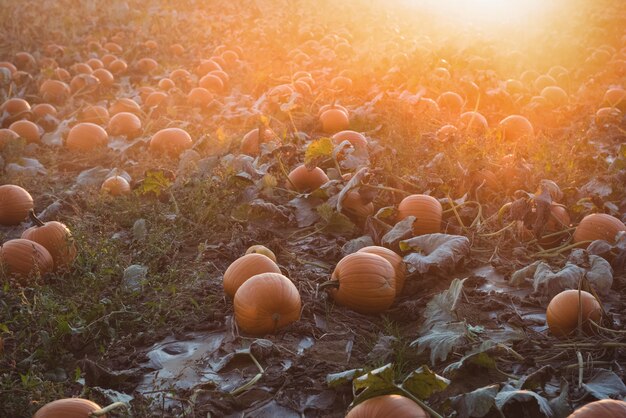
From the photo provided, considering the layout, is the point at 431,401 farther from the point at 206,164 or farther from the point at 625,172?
the point at 206,164

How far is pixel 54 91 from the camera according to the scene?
933 centimetres

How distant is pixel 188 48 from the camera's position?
1300 centimetres

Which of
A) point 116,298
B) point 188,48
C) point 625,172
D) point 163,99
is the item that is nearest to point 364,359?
point 116,298

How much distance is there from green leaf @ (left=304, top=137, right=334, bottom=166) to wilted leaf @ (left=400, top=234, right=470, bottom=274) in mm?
1193

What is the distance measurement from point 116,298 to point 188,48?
10183 mm

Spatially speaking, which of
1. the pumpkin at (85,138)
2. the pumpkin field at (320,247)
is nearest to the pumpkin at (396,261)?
the pumpkin field at (320,247)

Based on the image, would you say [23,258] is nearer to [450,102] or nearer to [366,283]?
[366,283]

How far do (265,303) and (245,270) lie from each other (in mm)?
444

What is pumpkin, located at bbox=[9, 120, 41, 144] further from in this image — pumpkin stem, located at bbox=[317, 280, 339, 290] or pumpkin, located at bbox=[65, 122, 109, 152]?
pumpkin stem, located at bbox=[317, 280, 339, 290]

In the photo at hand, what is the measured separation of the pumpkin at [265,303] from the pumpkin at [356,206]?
1.40m

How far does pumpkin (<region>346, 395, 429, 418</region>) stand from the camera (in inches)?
95.2

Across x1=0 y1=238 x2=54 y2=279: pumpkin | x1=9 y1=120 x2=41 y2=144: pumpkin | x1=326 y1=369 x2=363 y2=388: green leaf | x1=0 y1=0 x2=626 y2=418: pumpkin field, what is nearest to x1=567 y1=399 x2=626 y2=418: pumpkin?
x1=0 y1=0 x2=626 y2=418: pumpkin field

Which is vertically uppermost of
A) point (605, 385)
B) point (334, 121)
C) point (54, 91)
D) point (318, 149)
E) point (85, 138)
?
point (318, 149)

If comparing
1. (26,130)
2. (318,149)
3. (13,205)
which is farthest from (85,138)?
(318,149)
